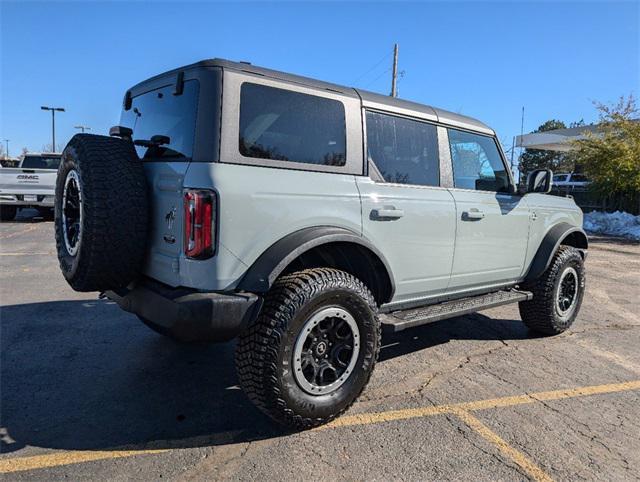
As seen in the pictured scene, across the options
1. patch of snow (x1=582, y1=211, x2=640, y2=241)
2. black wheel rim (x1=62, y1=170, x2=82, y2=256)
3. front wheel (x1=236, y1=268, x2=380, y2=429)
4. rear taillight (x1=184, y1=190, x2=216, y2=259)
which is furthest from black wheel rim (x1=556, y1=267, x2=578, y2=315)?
patch of snow (x1=582, y1=211, x2=640, y2=241)

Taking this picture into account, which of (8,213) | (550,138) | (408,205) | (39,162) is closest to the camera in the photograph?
(408,205)

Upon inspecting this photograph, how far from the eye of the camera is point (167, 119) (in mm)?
3041

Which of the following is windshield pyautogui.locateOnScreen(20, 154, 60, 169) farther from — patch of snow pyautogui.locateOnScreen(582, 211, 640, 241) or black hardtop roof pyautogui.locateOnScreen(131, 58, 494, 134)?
patch of snow pyautogui.locateOnScreen(582, 211, 640, 241)

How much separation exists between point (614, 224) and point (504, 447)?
18.0m

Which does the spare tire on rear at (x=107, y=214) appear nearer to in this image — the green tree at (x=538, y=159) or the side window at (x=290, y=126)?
the side window at (x=290, y=126)

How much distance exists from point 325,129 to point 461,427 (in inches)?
84.1

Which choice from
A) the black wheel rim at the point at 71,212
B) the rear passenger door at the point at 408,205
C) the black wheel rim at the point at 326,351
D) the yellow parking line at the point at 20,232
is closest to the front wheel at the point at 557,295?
the rear passenger door at the point at 408,205

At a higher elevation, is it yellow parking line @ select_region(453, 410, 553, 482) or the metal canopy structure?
the metal canopy structure

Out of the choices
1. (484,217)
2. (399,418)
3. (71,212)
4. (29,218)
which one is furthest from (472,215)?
(29,218)

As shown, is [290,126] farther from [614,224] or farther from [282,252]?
[614,224]

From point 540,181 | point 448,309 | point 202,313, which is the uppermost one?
point 540,181

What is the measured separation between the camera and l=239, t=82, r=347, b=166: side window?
2756 mm

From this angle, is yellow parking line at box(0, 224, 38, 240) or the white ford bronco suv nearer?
the white ford bronco suv

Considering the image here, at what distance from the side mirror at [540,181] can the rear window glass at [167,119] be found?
3292 millimetres
